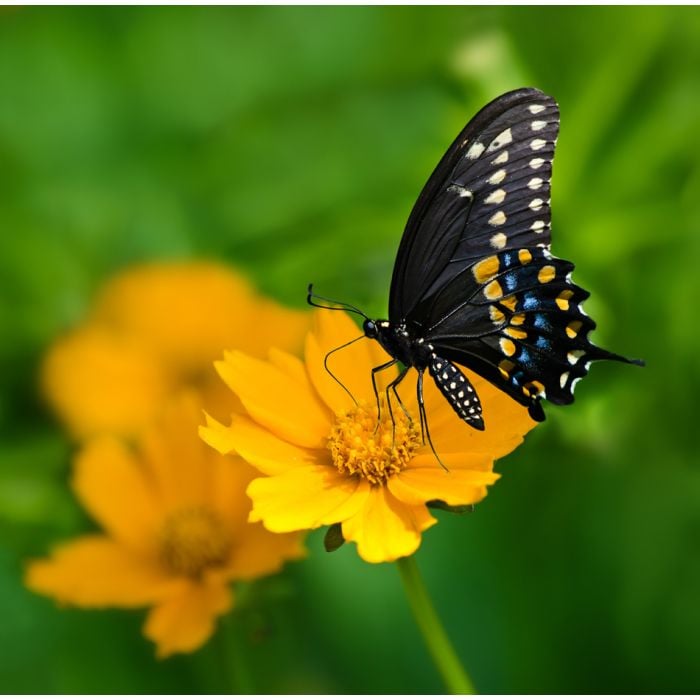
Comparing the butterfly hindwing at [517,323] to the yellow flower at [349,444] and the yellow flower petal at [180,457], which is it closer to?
the yellow flower at [349,444]

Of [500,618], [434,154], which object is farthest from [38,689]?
[434,154]

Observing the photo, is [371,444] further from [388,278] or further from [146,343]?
[146,343]

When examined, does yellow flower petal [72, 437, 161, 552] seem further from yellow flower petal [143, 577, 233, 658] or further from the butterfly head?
the butterfly head

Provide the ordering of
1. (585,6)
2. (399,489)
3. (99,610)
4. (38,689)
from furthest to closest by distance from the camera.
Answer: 1. (585,6)
2. (99,610)
3. (38,689)
4. (399,489)

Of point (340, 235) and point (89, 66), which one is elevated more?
point (89, 66)

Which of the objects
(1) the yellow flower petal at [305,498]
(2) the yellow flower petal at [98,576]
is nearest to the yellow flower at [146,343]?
(2) the yellow flower petal at [98,576]

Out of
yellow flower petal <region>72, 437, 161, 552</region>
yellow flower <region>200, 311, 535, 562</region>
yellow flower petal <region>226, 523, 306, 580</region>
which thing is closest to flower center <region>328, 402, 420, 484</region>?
yellow flower <region>200, 311, 535, 562</region>

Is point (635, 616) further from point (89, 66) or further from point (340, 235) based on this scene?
point (89, 66)
